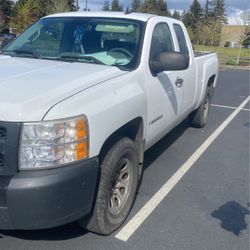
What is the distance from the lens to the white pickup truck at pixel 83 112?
2529 mm

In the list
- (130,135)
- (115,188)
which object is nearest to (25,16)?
(130,135)

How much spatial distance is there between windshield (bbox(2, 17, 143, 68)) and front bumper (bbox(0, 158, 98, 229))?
1510 millimetres

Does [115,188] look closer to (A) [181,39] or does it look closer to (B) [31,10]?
(A) [181,39]

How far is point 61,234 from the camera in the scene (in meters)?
3.34

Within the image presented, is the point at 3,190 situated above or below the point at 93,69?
below

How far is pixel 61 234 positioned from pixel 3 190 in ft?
3.33

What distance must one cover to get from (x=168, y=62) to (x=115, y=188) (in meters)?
1.35

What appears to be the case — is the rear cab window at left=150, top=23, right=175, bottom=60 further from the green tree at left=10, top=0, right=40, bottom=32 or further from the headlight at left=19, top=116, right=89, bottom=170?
the green tree at left=10, top=0, right=40, bottom=32

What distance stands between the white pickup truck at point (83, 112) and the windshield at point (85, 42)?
0.04 feet

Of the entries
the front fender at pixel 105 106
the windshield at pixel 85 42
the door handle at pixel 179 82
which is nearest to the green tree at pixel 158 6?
the door handle at pixel 179 82

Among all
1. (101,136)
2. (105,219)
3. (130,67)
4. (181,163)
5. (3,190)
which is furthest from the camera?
(181,163)

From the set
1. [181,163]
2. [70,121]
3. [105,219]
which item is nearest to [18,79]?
[70,121]

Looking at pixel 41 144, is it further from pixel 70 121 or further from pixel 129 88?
pixel 129 88

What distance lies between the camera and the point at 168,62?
12.8ft
